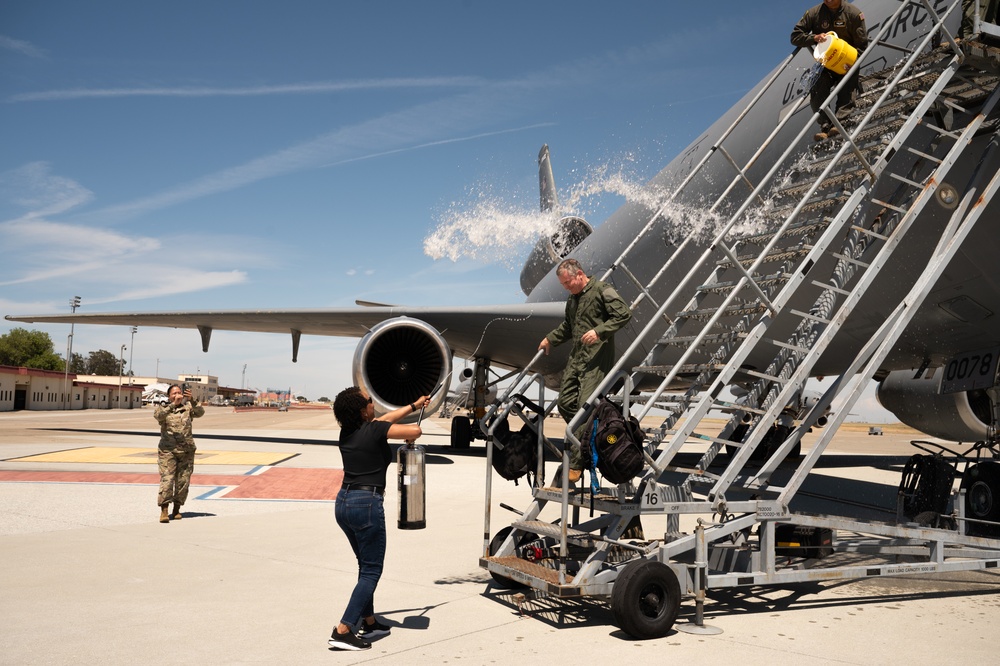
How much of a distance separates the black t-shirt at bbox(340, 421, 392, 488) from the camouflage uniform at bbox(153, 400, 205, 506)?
14.8 feet

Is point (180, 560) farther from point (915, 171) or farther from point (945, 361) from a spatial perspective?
point (945, 361)

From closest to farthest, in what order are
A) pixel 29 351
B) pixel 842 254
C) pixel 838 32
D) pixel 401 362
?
pixel 842 254, pixel 838 32, pixel 401 362, pixel 29 351

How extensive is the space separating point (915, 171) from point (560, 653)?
4.48 metres

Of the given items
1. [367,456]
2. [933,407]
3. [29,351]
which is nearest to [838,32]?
[367,456]

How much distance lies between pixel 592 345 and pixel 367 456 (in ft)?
6.00

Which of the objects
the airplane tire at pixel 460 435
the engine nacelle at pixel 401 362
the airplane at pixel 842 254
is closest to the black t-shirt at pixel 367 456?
the airplane at pixel 842 254

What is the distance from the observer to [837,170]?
6133 mm

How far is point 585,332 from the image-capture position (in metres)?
5.64

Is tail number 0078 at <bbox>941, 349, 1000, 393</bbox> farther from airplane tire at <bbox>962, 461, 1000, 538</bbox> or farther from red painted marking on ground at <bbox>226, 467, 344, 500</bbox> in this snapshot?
red painted marking on ground at <bbox>226, 467, 344, 500</bbox>

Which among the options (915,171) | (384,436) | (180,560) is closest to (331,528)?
(180,560)

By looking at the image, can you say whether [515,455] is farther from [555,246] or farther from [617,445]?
[555,246]

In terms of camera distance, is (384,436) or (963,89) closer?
(384,436)

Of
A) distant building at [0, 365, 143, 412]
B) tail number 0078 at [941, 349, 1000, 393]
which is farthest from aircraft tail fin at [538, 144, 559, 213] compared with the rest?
distant building at [0, 365, 143, 412]

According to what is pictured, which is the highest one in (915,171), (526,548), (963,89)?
(963,89)
